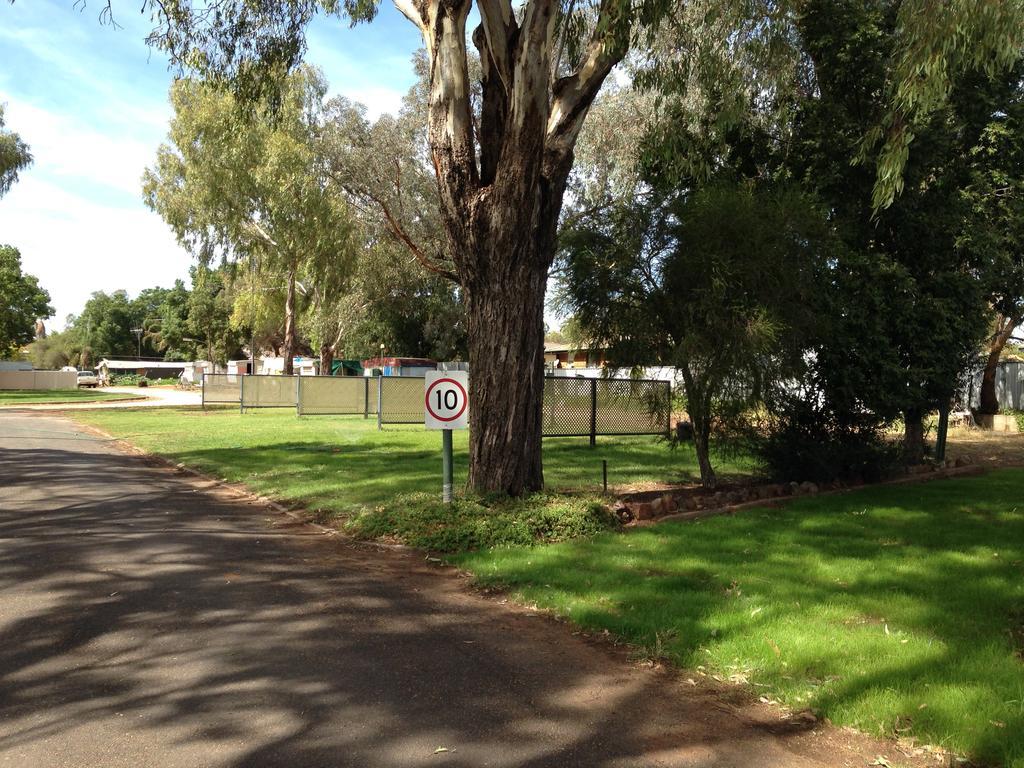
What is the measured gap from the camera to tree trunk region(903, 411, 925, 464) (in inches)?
531

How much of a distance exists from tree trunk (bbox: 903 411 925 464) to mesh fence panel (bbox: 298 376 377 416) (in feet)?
60.5

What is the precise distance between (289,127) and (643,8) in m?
26.4

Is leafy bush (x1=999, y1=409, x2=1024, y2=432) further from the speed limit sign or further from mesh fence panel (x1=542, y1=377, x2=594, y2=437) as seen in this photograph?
the speed limit sign

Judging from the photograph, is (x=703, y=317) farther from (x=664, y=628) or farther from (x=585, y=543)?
(x=664, y=628)

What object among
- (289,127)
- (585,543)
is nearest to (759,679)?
(585,543)

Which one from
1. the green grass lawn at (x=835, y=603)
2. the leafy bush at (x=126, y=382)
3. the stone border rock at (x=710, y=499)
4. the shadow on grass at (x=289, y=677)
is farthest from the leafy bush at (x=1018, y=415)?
the leafy bush at (x=126, y=382)

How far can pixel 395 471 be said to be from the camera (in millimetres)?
13820

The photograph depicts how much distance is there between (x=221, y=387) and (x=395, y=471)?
91.4 ft

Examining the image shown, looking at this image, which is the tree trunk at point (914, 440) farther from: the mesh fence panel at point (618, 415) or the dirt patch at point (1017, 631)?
the dirt patch at point (1017, 631)

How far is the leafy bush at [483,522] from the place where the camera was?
8.24 meters

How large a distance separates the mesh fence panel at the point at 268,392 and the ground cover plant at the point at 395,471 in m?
4.54

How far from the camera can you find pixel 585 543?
26.8 ft

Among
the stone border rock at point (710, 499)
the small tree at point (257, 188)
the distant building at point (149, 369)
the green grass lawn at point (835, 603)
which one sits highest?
the small tree at point (257, 188)

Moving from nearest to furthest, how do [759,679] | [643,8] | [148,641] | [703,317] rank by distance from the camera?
1. [759,679]
2. [148,641]
3. [643,8]
4. [703,317]
